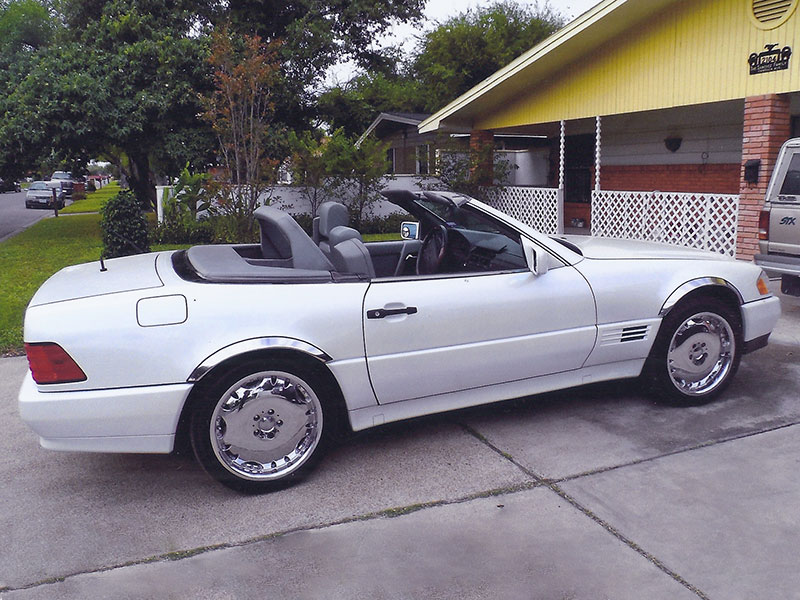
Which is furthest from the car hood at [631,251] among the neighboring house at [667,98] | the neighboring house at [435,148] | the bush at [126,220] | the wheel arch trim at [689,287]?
the neighboring house at [435,148]

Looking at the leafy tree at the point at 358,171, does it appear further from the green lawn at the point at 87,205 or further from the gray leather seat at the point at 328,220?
the gray leather seat at the point at 328,220

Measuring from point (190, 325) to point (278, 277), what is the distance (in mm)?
541

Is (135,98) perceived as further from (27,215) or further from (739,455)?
(739,455)

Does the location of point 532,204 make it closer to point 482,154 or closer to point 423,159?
point 482,154

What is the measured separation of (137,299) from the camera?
3.44 metres

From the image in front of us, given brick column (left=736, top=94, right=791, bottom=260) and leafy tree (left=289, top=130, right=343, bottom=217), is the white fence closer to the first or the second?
brick column (left=736, top=94, right=791, bottom=260)

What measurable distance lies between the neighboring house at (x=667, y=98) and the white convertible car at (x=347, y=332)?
6046mm

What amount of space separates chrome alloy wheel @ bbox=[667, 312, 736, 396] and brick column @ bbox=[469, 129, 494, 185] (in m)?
11.5

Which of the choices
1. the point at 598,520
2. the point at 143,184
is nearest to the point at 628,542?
the point at 598,520

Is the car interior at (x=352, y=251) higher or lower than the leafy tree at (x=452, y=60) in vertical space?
lower

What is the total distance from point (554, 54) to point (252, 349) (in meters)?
10.5

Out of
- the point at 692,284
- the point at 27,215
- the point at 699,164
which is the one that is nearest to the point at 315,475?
the point at 692,284

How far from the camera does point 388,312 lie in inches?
151

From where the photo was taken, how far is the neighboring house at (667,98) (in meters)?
9.81
